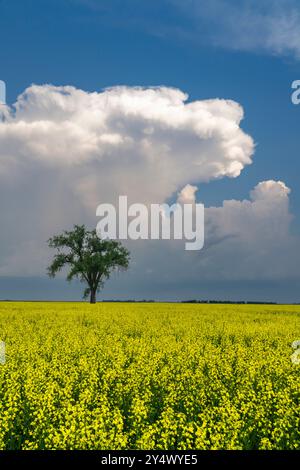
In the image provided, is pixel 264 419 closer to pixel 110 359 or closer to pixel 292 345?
pixel 110 359

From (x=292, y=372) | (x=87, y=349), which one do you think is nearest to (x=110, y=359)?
(x=87, y=349)

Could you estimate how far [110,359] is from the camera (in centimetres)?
1373

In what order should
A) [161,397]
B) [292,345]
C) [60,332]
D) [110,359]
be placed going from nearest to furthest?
[161,397] → [110,359] → [292,345] → [60,332]

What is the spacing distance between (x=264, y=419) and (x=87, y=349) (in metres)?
8.35

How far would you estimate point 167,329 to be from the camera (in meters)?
22.6

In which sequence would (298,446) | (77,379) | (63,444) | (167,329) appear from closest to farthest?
(63,444), (298,446), (77,379), (167,329)

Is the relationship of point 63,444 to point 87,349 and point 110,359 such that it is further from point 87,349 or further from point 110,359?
point 87,349

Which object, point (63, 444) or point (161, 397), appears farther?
point (161, 397)
